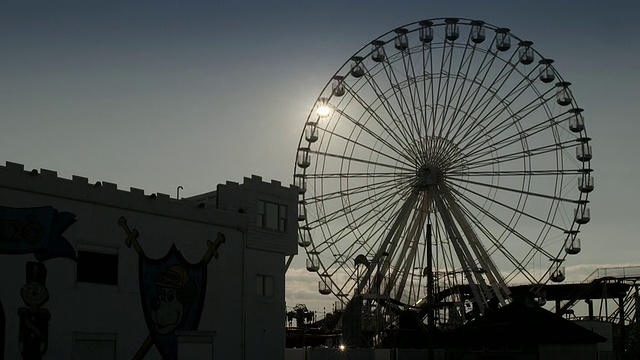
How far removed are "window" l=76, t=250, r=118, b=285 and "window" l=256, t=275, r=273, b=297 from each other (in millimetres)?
8571

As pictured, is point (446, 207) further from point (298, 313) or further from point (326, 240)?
point (298, 313)

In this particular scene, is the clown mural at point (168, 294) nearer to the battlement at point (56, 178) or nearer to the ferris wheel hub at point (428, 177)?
the battlement at point (56, 178)

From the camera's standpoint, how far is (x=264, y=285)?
4312 centimetres

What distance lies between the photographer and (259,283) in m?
42.8

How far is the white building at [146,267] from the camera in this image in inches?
1284

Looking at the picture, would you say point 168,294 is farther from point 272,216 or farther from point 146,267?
point 272,216

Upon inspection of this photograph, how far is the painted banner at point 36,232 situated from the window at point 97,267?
66cm

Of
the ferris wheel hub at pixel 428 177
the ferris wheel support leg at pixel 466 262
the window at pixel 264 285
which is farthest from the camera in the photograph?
the ferris wheel hub at pixel 428 177

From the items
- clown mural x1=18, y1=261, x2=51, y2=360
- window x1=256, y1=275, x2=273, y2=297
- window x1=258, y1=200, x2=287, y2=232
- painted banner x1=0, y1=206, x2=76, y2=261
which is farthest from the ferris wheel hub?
clown mural x1=18, y1=261, x2=51, y2=360

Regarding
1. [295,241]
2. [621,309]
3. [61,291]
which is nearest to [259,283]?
[295,241]

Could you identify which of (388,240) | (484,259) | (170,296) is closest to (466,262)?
(484,259)

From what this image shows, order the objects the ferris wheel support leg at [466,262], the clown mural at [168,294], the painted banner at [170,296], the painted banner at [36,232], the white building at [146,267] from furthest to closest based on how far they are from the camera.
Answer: the ferris wheel support leg at [466,262] < the painted banner at [170,296] < the clown mural at [168,294] < the white building at [146,267] < the painted banner at [36,232]

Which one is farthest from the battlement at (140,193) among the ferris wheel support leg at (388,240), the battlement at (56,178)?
the ferris wheel support leg at (388,240)

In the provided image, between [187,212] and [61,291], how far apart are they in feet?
24.4
